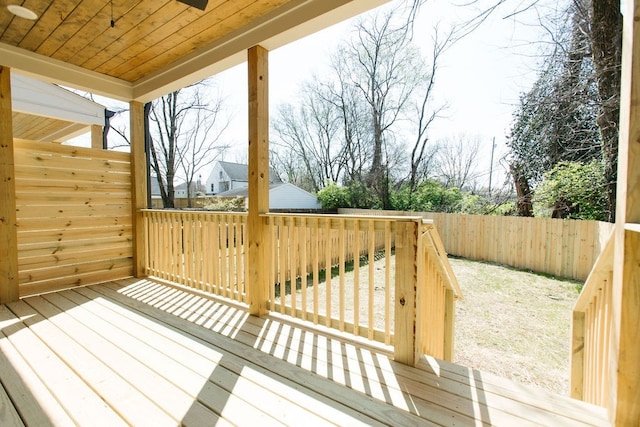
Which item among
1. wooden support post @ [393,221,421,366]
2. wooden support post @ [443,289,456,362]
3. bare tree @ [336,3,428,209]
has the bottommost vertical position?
wooden support post @ [443,289,456,362]

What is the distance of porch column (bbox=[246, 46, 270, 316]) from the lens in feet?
8.50

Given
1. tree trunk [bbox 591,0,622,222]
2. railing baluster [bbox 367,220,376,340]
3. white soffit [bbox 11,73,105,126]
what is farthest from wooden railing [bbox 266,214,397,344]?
tree trunk [bbox 591,0,622,222]

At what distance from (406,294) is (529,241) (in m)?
6.56

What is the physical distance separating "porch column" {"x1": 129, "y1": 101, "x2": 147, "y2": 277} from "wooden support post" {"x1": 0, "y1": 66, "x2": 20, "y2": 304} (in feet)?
3.68

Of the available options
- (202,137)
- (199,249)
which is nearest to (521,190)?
(199,249)

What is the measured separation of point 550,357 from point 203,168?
1370cm

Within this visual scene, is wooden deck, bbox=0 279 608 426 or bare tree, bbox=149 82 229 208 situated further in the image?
bare tree, bbox=149 82 229 208

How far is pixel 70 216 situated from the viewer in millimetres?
3422

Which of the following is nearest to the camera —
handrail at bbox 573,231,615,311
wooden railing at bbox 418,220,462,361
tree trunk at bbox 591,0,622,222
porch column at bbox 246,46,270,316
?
handrail at bbox 573,231,615,311

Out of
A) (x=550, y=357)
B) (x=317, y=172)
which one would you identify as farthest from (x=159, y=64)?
(x=317, y=172)

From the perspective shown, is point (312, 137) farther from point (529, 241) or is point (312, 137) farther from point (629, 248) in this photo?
point (629, 248)

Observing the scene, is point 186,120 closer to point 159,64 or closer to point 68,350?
point 159,64

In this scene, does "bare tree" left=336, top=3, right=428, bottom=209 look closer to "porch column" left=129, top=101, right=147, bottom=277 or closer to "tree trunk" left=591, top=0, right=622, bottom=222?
"tree trunk" left=591, top=0, right=622, bottom=222

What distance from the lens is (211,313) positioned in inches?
107
